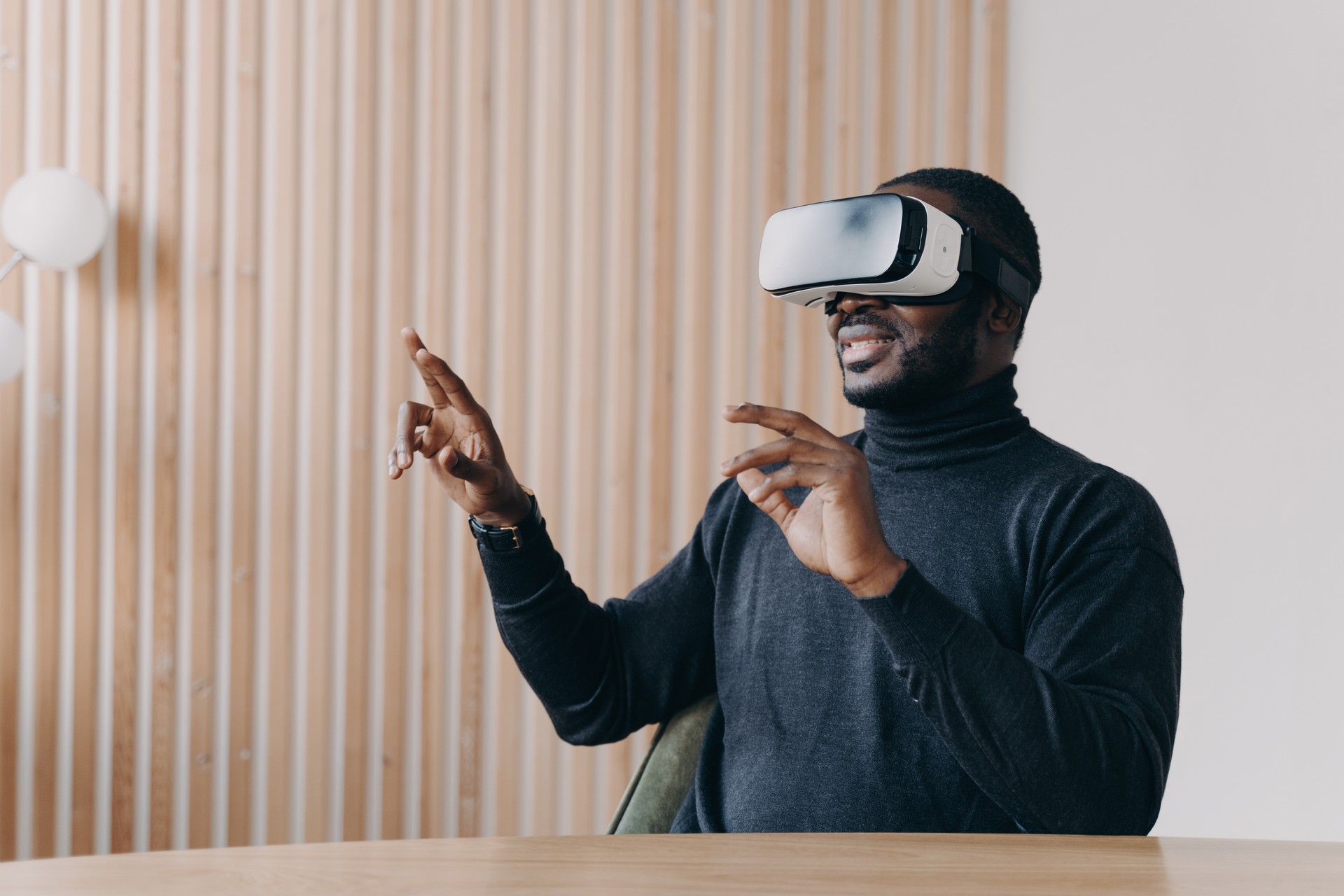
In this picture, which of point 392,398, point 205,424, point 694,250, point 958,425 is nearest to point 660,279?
point 694,250

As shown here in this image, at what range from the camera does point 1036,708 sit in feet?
3.20

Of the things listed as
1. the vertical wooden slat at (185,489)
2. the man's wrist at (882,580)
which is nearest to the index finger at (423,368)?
the man's wrist at (882,580)

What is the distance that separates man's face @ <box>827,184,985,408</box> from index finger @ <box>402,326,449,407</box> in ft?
1.52

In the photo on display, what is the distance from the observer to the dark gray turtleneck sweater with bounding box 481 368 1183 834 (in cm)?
98

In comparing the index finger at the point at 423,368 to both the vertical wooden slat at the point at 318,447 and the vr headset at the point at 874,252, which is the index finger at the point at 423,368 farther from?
the vertical wooden slat at the point at 318,447

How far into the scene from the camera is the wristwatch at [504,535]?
136 cm

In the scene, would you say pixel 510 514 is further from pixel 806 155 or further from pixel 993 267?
pixel 806 155

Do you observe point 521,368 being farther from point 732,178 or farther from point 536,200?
point 732,178

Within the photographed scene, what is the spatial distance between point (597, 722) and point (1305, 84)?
141cm

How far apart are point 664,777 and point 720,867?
Answer: 26.3 inches

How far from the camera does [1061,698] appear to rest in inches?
38.9

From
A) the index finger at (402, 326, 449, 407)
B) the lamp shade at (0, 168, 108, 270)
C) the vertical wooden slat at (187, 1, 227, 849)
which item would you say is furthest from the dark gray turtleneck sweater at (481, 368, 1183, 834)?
the lamp shade at (0, 168, 108, 270)

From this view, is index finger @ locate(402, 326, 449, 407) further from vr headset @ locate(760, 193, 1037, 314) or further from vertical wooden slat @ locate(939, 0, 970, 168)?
vertical wooden slat @ locate(939, 0, 970, 168)

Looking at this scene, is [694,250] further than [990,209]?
Yes
